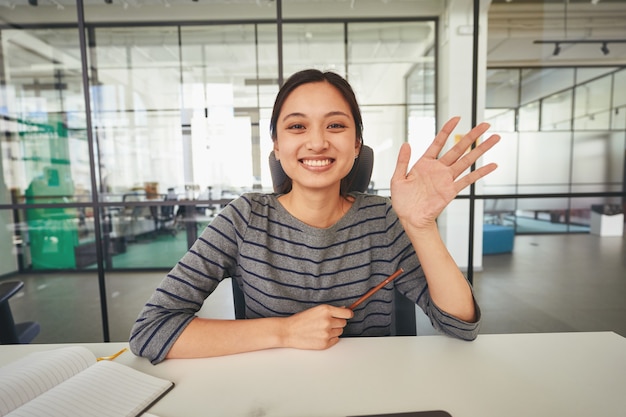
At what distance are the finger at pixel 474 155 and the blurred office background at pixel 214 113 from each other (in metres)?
4.04

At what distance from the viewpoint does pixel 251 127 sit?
5285mm

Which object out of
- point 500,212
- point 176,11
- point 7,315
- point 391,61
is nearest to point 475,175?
point 7,315

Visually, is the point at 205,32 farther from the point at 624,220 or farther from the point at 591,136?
the point at 624,220

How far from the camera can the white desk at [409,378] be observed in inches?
23.6

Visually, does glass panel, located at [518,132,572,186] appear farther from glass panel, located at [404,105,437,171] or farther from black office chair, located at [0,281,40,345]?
black office chair, located at [0,281,40,345]

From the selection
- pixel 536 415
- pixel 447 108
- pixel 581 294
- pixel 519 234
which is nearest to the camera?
pixel 536 415

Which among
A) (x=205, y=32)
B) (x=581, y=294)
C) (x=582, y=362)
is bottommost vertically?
(x=581, y=294)

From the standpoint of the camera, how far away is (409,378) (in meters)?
0.68

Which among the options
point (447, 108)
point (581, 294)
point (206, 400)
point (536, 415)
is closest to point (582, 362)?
point (536, 415)

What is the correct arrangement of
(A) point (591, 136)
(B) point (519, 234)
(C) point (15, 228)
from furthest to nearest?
(B) point (519, 234)
(A) point (591, 136)
(C) point (15, 228)

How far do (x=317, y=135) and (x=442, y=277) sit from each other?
1.81 ft

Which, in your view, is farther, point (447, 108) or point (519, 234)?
point (519, 234)

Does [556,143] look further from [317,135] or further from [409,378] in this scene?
[409,378]

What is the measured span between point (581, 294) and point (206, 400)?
466 centimetres
